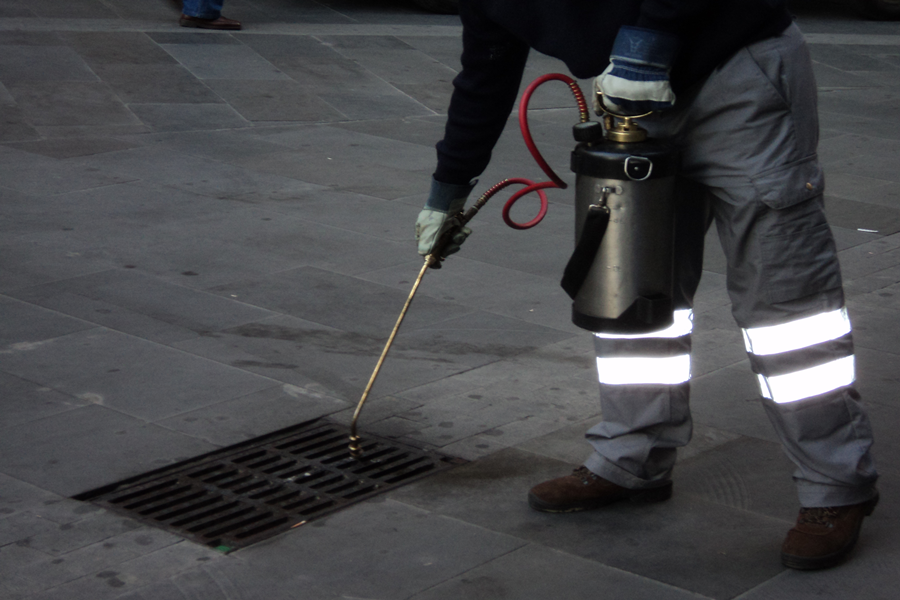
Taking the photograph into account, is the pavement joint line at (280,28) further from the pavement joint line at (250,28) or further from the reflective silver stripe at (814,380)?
the reflective silver stripe at (814,380)

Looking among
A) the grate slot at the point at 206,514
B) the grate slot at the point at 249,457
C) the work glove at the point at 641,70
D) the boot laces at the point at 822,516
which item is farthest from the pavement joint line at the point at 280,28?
the boot laces at the point at 822,516

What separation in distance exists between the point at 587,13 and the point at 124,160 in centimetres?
490

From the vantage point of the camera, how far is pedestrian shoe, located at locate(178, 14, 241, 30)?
1046cm

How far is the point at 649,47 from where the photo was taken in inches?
99.6

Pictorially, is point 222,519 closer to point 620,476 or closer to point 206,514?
point 206,514

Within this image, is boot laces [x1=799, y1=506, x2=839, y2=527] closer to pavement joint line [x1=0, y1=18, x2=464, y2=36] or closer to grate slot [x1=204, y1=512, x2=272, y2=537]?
grate slot [x1=204, y1=512, x2=272, y2=537]

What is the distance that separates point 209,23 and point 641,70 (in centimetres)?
851

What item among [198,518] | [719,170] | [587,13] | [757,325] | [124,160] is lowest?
[124,160]

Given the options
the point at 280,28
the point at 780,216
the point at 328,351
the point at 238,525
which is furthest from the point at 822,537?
the point at 280,28

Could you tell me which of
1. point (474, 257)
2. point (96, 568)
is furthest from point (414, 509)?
point (474, 257)

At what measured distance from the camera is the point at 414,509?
3082mm

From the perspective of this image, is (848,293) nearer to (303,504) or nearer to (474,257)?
(474,257)

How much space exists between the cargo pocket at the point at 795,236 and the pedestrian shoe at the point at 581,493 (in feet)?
2.18

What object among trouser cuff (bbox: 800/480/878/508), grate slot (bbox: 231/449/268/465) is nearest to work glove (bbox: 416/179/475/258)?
grate slot (bbox: 231/449/268/465)
